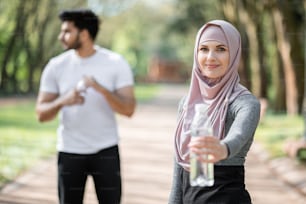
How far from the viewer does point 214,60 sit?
8.57 ft

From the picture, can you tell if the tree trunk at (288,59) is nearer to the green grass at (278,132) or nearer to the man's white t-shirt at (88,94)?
the green grass at (278,132)

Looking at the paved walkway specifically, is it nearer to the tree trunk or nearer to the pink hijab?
the pink hijab

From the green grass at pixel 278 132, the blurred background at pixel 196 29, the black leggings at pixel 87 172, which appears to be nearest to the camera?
the black leggings at pixel 87 172

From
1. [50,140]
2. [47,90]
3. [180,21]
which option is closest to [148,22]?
[180,21]

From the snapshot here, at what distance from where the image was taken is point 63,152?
13.0 feet

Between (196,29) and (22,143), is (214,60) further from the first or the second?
(196,29)

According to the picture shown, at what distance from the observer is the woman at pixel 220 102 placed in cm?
260

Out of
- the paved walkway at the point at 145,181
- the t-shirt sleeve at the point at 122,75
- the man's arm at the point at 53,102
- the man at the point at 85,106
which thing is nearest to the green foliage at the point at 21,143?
the paved walkway at the point at 145,181

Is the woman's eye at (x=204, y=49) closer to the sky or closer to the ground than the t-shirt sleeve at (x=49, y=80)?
closer to the sky

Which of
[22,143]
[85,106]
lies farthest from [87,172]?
[22,143]

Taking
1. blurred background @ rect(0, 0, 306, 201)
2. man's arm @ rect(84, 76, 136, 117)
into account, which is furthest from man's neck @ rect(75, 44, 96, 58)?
blurred background @ rect(0, 0, 306, 201)

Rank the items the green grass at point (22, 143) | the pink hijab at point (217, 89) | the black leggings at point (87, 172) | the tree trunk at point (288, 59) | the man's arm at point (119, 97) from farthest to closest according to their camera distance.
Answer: the tree trunk at point (288, 59) → the green grass at point (22, 143) → the black leggings at point (87, 172) → the man's arm at point (119, 97) → the pink hijab at point (217, 89)

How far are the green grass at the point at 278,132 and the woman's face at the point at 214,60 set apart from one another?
8343 mm

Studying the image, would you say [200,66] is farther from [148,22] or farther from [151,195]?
[148,22]
